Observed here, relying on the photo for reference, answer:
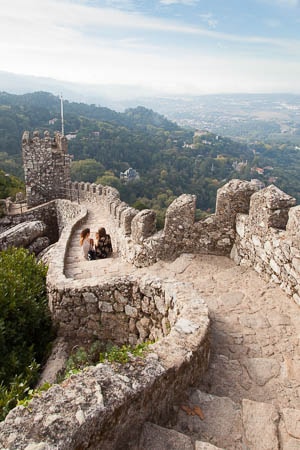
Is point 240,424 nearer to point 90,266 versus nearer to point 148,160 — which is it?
point 90,266

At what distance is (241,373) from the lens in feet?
11.4

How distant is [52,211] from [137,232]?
36.8 ft

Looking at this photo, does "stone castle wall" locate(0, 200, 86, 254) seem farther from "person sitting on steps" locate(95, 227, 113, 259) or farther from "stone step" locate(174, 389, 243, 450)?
"stone step" locate(174, 389, 243, 450)

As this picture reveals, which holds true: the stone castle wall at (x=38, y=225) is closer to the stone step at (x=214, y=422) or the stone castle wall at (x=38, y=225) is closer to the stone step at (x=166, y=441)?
the stone step at (x=214, y=422)

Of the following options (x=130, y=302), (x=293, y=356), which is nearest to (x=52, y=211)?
(x=130, y=302)

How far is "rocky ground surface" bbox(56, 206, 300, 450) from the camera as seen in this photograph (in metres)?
2.62

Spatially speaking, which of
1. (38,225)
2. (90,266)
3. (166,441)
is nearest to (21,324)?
(90,266)

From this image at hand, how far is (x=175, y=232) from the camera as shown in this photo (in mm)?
6164

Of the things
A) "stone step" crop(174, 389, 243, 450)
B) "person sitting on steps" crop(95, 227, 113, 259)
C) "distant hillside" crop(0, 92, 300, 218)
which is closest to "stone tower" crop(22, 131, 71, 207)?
"person sitting on steps" crop(95, 227, 113, 259)

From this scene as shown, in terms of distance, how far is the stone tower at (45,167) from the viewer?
17703mm

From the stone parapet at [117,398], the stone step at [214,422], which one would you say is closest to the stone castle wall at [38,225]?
the stone parapet at [117,398]

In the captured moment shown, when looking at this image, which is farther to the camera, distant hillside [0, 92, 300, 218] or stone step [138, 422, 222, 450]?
distant hillside [0, 92, 300, 218]

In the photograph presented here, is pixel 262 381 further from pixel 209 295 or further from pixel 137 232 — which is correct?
pixel 137 232

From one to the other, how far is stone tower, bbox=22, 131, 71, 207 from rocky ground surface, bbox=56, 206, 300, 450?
13730 millimetres
